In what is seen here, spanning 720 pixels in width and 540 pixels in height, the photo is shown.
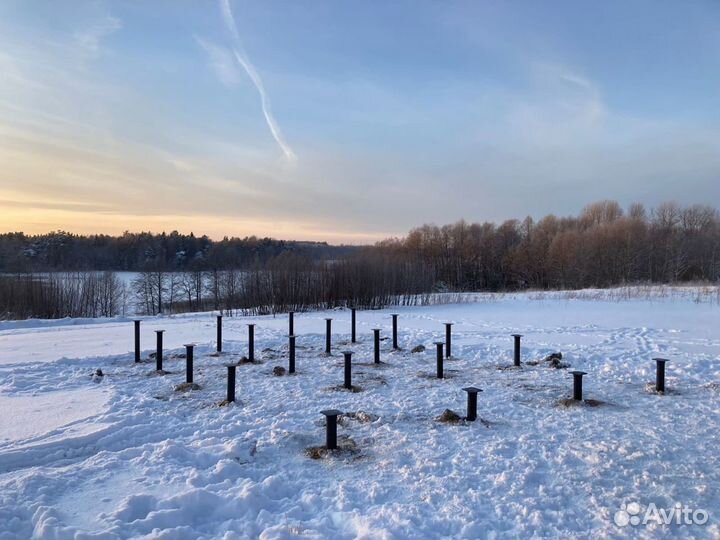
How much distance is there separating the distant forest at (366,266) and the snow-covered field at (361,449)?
15.9 m

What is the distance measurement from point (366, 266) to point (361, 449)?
2153cm

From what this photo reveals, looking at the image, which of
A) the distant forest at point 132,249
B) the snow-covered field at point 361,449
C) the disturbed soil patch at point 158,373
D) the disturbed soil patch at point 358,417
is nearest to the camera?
the snow-covered field at point 361,449

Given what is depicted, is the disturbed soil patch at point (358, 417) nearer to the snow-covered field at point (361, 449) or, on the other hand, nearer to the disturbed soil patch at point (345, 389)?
the snow-covered field at point (361, 449)

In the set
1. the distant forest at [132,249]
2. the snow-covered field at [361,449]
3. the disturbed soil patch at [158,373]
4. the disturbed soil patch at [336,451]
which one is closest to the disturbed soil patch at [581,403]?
the snow-covered field at [361,449]

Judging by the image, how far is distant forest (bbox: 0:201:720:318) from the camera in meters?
25.8

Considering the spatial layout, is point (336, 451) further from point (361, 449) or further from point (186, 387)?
point (186, 387)

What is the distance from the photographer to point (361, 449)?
4984 millimetres

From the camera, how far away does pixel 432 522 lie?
3.50m

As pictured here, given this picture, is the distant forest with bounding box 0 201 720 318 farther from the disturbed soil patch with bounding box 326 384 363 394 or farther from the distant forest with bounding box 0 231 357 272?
the disturbed soil patch with bounding box 326 384 363 394

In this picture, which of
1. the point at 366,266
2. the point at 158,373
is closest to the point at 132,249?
the point at 366,266

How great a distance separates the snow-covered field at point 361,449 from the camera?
3525 millimetres

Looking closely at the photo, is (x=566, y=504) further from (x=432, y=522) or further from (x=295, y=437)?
(x=295, y=437)

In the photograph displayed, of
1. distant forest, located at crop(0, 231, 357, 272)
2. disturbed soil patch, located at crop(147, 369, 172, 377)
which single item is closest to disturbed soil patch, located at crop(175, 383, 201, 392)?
disturbed soil patch, located at crop(147, 369, 172, 377)

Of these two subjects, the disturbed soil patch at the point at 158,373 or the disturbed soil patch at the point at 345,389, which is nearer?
the disturbed soil patch at the point at 345,389
